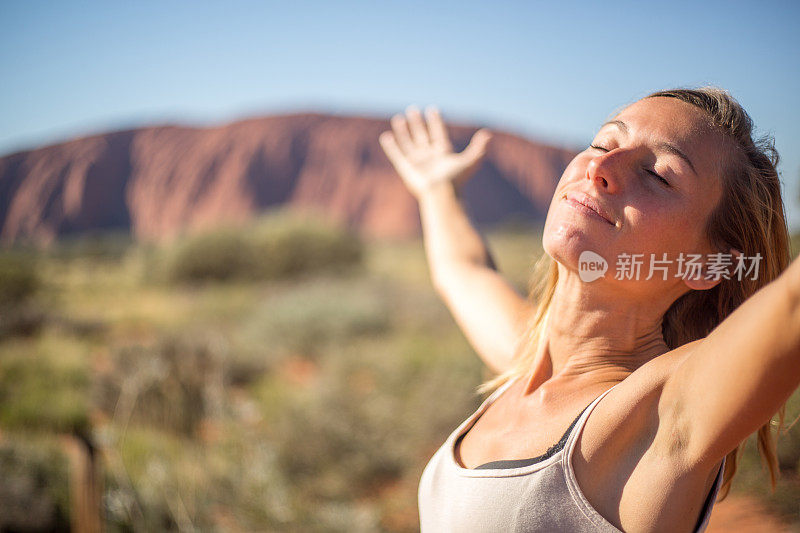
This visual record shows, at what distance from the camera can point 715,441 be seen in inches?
32.6

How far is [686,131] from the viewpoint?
3.25 ft

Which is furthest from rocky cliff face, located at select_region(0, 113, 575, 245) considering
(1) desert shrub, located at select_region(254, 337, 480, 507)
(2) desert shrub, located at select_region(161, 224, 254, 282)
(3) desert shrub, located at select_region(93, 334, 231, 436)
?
(1) desert shrub, located at select_region(254, 337, 480, 507)

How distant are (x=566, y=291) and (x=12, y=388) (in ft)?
28.9

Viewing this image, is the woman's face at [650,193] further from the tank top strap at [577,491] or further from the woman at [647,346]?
the tank top strap at [577,491]

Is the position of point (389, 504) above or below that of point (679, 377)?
below

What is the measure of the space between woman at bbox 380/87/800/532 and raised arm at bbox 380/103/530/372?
35cm

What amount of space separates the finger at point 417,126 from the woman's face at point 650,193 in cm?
124

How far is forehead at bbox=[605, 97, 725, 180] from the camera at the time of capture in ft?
3.22

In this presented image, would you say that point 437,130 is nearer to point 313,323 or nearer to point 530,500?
point 530,500

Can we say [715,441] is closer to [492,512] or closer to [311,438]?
[492,512]

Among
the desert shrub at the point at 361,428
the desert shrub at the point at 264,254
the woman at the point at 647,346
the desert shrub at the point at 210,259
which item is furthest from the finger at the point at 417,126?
the desert shrub at the point at 210,259

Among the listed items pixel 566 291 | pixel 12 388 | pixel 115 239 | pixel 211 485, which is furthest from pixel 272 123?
pixel 566 291

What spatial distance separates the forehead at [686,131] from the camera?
980 mm

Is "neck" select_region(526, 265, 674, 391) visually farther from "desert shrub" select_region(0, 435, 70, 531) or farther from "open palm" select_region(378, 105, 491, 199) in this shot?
"desert shrub" select_region(0, 435, 70, 531)
